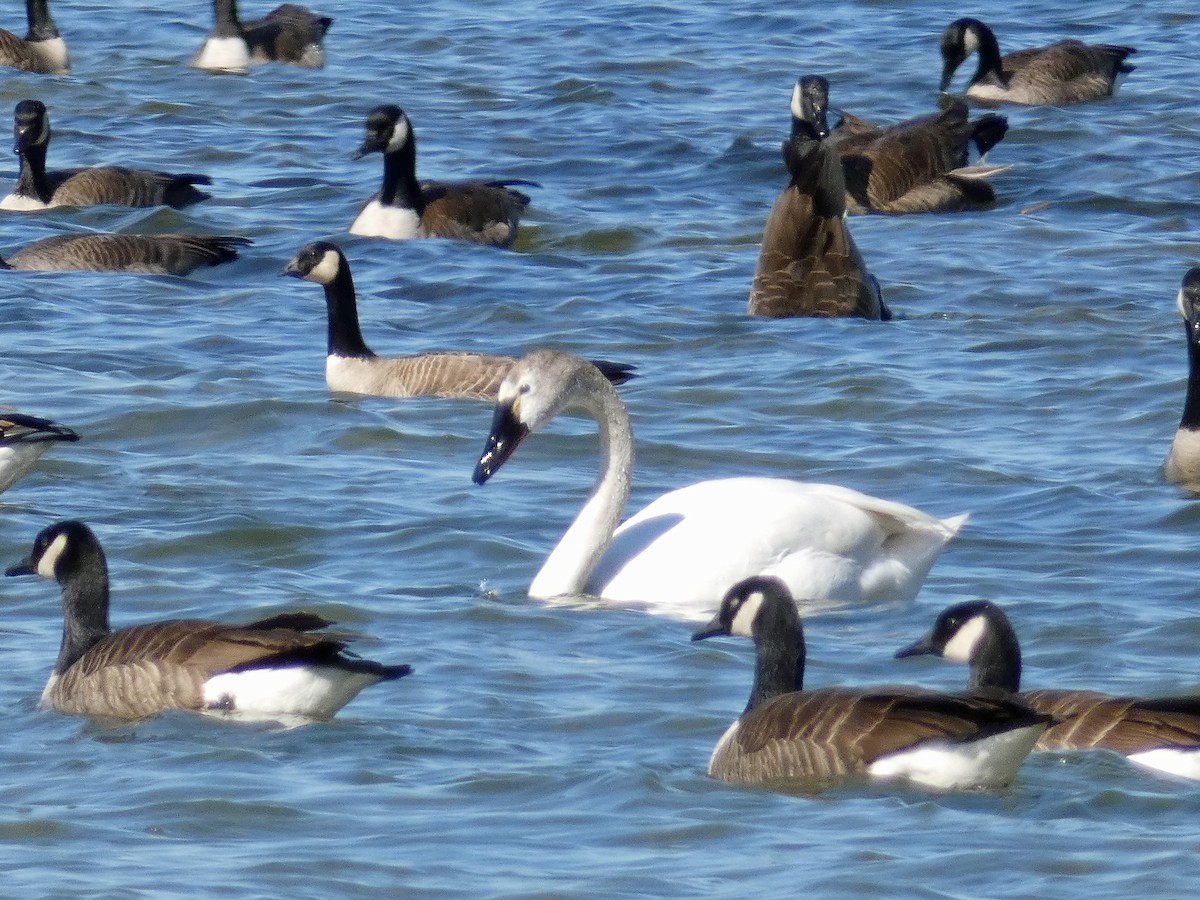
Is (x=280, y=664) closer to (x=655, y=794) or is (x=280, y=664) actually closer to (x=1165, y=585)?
(x=655, y=794)

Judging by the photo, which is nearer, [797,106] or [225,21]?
[797,106]

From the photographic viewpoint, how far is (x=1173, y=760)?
6445mm

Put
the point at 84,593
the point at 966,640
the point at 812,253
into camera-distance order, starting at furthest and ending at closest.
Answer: the point at 812,253
the point at 84,593
the point at 966,640

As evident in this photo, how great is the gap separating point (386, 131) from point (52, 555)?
8493 millimetres

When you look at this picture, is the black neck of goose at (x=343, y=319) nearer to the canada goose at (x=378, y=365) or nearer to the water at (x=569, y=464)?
the canada goose at (x=378, y=365)

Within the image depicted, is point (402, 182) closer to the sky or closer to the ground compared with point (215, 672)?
closer to the ground

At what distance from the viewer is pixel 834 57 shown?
22812mm

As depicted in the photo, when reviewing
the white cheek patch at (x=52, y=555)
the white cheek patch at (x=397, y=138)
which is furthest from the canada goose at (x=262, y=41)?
the white cheek patch at (x=52, y=555)

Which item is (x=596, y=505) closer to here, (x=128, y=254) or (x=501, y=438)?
(x=501, y=438)

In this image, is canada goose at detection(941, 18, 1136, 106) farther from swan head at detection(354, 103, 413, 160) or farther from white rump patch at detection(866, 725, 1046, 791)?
white rump patch at detection(866, 725, 1046, 791)

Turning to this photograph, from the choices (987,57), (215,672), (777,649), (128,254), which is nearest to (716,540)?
(777,649)

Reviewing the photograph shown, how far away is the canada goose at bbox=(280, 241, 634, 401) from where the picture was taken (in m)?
12.1

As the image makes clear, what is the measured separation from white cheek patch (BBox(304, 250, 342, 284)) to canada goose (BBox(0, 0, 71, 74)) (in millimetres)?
10448

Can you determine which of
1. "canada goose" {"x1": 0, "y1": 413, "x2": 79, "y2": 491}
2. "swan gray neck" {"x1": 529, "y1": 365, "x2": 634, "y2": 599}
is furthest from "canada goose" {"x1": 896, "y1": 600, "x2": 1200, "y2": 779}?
"canada goose" {"x1": 0, "y1": 413, "x2": 79, "y2": 491}
